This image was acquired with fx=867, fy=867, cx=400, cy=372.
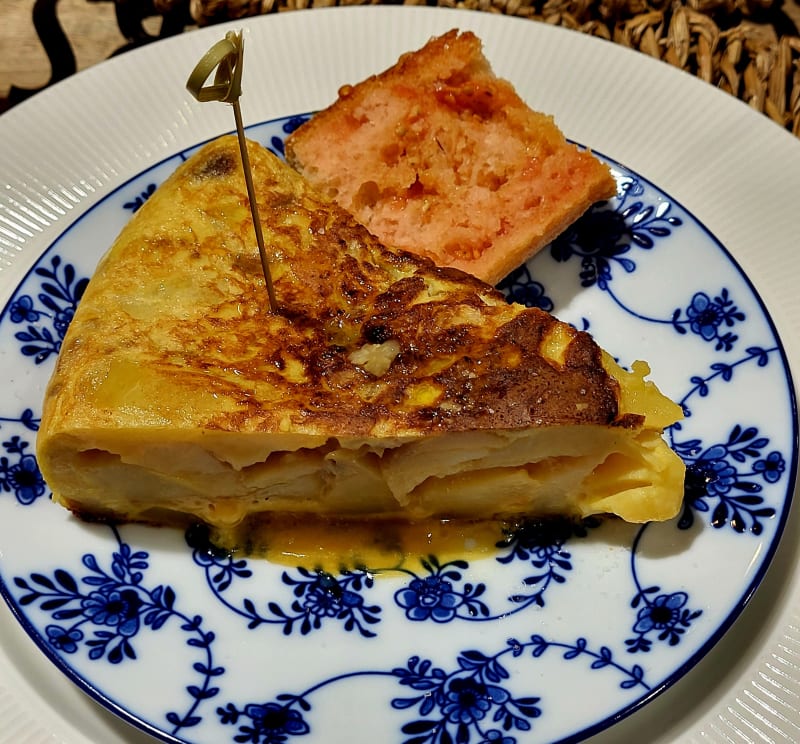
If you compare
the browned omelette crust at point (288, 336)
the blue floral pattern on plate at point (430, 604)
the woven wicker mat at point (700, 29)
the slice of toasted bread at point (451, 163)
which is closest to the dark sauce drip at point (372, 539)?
the blue floral pattern on plate at point (430, 604)

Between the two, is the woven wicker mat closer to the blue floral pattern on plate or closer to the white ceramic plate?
the white ceramic plate

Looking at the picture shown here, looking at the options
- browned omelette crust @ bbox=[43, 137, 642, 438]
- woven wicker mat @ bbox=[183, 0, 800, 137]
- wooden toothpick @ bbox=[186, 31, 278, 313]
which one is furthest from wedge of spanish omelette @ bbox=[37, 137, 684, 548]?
woven wicker mat @ bbox=[183, 0, 800, 137]

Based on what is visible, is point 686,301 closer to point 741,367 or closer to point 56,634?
point 741,367

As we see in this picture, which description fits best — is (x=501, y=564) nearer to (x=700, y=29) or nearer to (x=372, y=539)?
(x=372, y=539)

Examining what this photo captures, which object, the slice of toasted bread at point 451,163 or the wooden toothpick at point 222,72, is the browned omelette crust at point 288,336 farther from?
the wooden toothpick at point 222,72

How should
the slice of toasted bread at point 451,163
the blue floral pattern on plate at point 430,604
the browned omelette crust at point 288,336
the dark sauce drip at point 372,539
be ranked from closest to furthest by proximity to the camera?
the blue floral pattern on plate at point 430,604 → the browned omelette crust at point 288,336 → the dark sauce drip at point 372,539 → the slice of toasted bread at point 451,163

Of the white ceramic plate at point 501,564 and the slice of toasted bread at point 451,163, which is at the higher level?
the slice of toasted bread at point 451,163

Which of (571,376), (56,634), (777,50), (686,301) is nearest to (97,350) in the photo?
(56,634)
